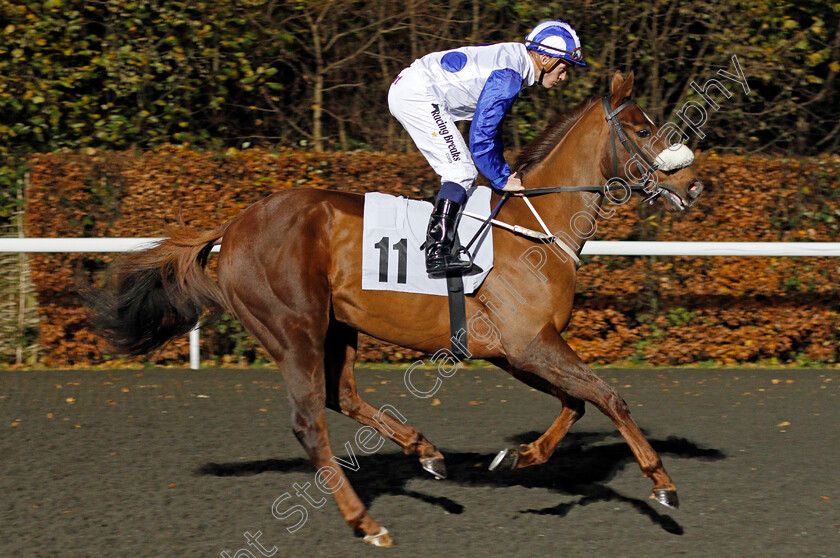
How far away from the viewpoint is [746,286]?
7531 mm

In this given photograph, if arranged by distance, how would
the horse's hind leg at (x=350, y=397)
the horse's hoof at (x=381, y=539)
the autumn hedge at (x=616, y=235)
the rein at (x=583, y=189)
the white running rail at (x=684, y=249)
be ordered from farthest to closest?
the autumn hedge at (x=616, y=235) → the white running rail at (x=684, y=249) → the horse's hind leg at (x=350, y=397) → the rein at (x=583, y=189) → the horse's hoof at (x=381, y=539)

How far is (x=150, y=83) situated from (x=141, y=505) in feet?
17.9

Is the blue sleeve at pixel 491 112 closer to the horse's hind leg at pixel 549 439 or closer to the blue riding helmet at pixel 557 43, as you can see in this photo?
the blue riding helmet at pixel 557 43

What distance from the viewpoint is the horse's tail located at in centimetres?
454

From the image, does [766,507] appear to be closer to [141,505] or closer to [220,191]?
[141,505]

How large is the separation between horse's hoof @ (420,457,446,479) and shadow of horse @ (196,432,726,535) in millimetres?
114

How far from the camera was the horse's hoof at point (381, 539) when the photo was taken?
374 cm

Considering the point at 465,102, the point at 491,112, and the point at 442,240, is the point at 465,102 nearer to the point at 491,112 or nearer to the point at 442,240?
the point at 491,112

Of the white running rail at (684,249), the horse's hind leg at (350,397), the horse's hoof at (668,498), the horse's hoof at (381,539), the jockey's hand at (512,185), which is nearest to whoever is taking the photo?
the horse's hoof at (381,539)

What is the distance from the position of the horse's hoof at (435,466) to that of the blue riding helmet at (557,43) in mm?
2031

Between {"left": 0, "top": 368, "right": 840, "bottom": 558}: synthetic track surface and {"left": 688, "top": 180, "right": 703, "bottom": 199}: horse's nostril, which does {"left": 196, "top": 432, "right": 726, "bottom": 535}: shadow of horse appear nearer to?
{"left": 0, "top": 368, "right": 840, "bottom": 558}: synthetic track surface

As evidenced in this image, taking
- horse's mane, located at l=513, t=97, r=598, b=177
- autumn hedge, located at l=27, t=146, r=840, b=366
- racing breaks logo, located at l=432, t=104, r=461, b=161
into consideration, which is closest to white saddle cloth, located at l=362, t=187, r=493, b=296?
racing breaks logo, located at l=432, t=104, r=461, b=161

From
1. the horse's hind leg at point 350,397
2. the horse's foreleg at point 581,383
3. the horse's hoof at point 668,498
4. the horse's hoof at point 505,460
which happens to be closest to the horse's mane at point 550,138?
the horse's foreleg at point 581,383

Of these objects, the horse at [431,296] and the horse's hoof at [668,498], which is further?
the horse at [431,296]
